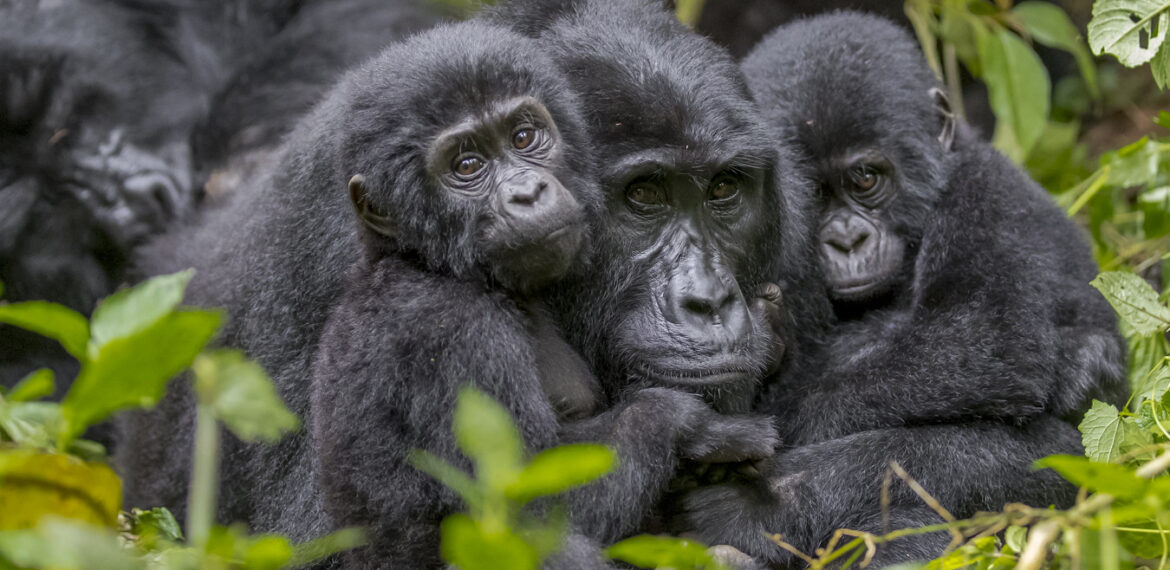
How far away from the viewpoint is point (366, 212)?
9.64 ft

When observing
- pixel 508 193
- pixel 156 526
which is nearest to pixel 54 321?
pixel 508 193

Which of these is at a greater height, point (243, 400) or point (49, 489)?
point (243, 400)

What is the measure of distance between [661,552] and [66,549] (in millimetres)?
987

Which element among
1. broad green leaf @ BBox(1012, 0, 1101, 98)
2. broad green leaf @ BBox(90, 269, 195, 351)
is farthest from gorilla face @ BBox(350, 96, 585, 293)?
broad green leaf @ BBox(1012, 0, 1101, 98)

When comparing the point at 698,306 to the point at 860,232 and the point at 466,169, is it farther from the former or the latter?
the point at 860,232

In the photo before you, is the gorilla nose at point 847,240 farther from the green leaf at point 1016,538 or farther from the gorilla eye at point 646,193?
the green leaf at point 1016,538

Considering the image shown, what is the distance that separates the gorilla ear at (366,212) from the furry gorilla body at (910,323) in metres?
1.10

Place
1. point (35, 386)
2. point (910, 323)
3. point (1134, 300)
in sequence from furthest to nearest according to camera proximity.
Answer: point (910, 323), point (1134, 300), point (35, 386)

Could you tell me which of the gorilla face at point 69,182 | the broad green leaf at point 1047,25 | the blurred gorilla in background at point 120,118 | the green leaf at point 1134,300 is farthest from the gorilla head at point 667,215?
the broad green leaf at point 1047,25

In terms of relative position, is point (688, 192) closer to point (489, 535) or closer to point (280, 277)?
point (280, 277)

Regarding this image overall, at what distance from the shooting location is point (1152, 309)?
11.1 ft

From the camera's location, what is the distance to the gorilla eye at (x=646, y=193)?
315cm

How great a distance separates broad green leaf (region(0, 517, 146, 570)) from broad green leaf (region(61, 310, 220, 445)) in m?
0.28

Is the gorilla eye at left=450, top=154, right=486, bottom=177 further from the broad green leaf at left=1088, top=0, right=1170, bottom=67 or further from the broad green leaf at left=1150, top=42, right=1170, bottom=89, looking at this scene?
the broad green leaf at left=1150, top=42, right=1170, bottom=89
